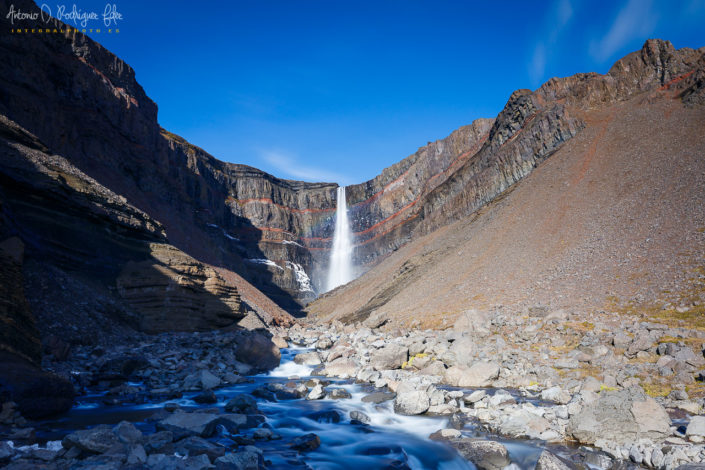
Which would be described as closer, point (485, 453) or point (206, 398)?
point (485, 453)

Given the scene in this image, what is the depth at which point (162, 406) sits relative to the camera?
10.3m

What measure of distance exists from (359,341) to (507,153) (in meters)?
35.7

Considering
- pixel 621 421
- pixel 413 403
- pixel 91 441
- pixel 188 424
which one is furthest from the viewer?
pixel 413 403

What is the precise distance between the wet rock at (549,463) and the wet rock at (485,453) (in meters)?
0.72

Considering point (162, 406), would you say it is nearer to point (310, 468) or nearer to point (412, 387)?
point (310, 468)

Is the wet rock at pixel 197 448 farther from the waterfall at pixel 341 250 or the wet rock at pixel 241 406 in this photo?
the waterfall at pixel 341 250

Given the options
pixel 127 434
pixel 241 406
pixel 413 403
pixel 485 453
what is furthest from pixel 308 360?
pixel 485 453

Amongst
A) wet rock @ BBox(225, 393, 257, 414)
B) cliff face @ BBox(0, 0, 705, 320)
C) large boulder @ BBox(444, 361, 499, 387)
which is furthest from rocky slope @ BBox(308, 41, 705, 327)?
wet rock @ BBox(225, 393, 257, 414)

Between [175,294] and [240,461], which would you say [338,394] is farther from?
[175,294]

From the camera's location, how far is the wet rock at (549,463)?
6.21 m

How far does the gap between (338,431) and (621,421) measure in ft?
20.7

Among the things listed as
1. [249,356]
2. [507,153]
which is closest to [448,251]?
[507,153]

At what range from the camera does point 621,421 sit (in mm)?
7176

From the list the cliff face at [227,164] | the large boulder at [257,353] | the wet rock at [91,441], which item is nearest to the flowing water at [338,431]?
the wet rock at [91,441]
